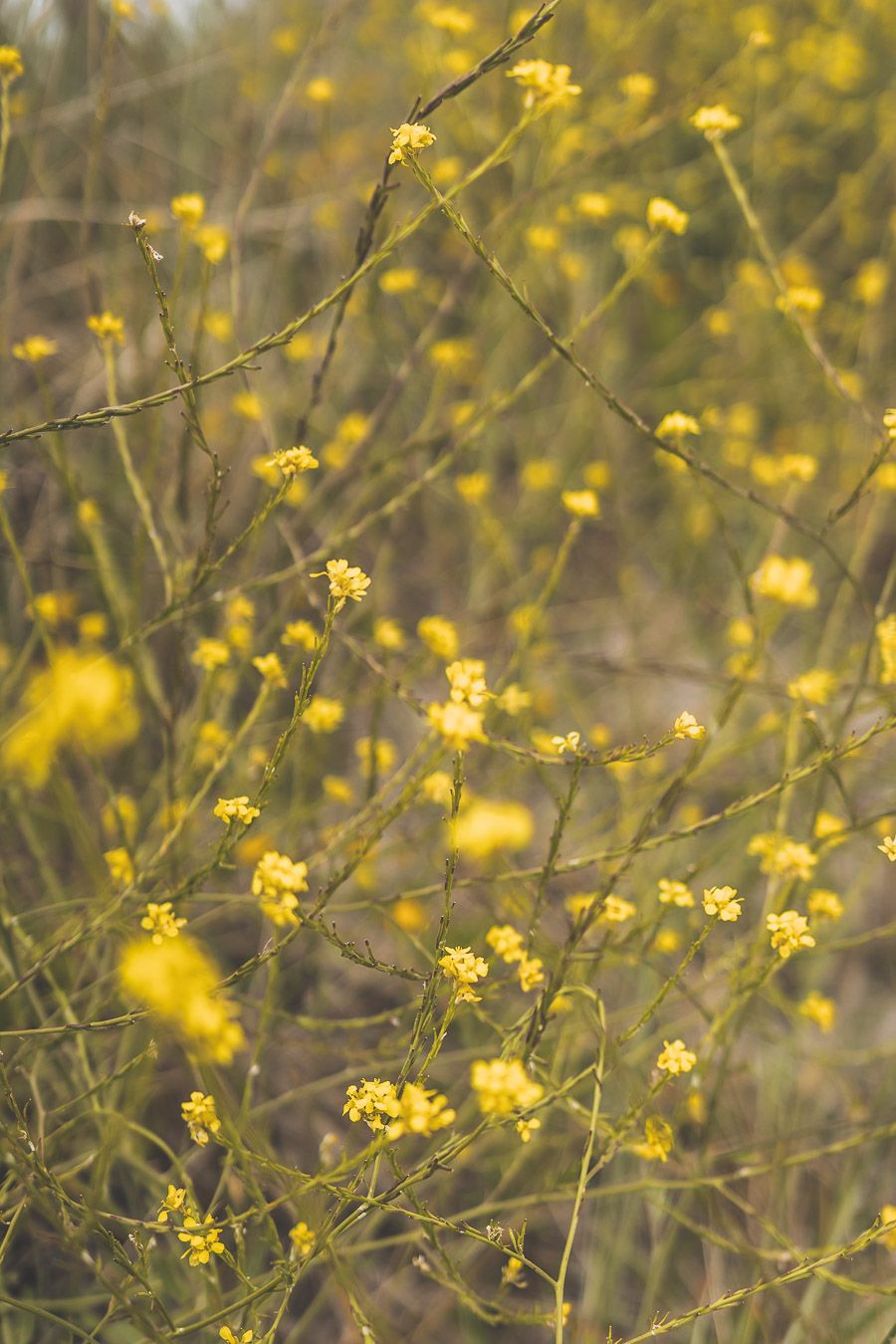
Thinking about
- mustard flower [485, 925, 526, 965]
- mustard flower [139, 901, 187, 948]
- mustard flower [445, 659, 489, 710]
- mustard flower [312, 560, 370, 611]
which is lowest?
mustard flower [485, 925, 526, 965]

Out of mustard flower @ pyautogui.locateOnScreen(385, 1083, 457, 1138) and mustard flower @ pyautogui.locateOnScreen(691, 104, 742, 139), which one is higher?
mustard flower @ pyautogui.locateOnScreen(691, 104, 742, 139)

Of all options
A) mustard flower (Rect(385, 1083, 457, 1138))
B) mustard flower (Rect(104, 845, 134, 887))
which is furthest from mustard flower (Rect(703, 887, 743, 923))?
mustard flower (Rect(104, 845, 134, 887))

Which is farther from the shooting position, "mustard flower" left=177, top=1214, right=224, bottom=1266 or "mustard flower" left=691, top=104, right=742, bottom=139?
"mustard flower" left=691, top=104, right=742, bottom=139

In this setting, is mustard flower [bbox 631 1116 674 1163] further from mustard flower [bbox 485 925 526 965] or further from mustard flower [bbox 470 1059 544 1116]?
mustard flower [bbox 470 1059 544 1116]

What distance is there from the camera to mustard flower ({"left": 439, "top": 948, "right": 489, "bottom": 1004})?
0.96 metres

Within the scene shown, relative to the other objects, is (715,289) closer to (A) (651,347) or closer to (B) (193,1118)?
(A) (651,347)

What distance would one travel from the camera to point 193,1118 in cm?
100

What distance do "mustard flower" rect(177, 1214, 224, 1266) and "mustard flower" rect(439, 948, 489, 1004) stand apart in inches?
14.7

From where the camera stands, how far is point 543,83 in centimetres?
112

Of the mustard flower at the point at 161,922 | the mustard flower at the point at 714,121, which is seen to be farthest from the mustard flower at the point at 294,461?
the mustard flower at the point at 714,121

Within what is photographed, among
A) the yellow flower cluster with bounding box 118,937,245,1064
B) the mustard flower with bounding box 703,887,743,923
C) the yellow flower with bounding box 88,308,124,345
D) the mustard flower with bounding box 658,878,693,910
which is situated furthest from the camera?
the yellow flower with bounding box 88,308,124,345

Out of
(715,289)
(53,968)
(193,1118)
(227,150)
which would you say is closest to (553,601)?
(715,289)

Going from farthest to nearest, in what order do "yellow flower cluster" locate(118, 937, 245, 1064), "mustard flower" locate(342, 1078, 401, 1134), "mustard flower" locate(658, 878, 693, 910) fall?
"mustard flower" locate(658, 878, 693, 910) < "mustard flower" locate(342, 1078, 401, 1134) < "yellow flower cluster" locate(118, 937, 245, 1064)

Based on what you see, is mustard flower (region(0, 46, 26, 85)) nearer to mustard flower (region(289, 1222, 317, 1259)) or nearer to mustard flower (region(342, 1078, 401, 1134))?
mustard flower (region(342, 1078, 401, 1134))
